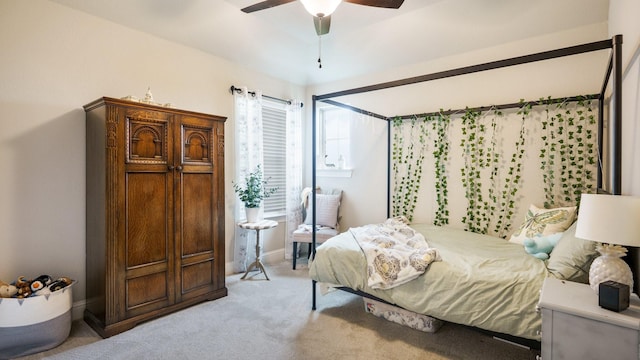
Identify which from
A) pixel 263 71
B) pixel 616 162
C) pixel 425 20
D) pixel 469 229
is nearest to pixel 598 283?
pixel 616 162

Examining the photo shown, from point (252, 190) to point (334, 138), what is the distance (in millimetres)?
1553

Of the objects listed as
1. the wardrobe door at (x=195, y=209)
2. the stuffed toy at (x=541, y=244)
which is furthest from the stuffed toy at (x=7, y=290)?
the stuffed toy at (x=541, y=244)

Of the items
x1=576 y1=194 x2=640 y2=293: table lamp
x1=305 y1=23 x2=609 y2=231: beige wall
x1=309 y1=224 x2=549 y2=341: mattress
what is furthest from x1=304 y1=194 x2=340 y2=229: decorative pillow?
x1=576 y1=194 x2=640 y2=293: table lamp

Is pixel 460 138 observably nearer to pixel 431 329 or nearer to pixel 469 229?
pixel 469 229

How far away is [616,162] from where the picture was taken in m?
1.55

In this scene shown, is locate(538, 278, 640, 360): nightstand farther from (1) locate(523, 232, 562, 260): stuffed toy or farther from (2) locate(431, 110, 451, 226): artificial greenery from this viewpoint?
(2) locate(431, 110, 451, 226): artificial greenery

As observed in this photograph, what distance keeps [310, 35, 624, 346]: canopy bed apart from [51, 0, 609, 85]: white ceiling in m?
0.96

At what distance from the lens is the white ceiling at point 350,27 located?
278 cm

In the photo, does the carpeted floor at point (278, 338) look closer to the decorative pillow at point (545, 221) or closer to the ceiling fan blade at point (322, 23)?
the decorative pillow at point (545, 221)

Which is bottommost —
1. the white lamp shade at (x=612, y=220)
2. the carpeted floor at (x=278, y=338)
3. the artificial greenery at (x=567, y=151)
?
the carpeted floor at (x=278, y=338)

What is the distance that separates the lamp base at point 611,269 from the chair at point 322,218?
2693mm

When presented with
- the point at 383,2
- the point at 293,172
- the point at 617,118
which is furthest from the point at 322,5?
the point at 293,172

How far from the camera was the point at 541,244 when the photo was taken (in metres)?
2.41

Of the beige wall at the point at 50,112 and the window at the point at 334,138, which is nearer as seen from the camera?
the beige wall at the point at 50,112
